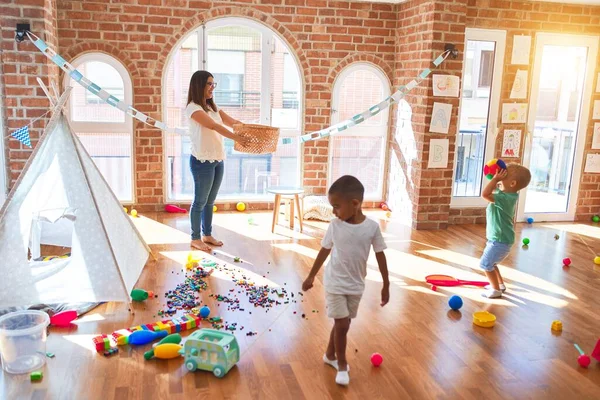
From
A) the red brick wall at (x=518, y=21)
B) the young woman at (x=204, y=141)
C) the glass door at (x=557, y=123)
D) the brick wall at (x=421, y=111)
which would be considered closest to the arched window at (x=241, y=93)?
the brick wall at (x=421, y=111)

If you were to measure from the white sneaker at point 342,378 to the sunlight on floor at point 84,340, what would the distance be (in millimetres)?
1260

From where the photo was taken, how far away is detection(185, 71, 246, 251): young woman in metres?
4.16

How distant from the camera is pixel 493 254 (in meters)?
3.70

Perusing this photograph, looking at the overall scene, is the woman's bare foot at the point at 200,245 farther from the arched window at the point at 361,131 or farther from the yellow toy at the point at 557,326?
the yellow toy at the point at 557,326

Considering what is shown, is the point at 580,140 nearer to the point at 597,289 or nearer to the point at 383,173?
the point at 383,173

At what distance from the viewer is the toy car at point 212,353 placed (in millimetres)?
2639

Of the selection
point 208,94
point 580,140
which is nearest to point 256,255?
point 208,94

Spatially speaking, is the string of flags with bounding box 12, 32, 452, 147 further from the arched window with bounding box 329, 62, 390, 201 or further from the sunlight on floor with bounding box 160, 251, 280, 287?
the sunlight on floor with bounding box 160, 251, 280, 287

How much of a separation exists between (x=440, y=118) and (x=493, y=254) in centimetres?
209

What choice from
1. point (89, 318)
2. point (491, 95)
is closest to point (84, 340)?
point (89, 318)

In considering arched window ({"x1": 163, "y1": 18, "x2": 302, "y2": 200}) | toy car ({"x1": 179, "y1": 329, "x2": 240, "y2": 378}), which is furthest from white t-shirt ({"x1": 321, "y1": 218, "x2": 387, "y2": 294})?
arched window ({"x1": 163, "y1": 18, "x2": 302, "y2": 200})

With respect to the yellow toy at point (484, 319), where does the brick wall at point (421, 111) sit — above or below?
above

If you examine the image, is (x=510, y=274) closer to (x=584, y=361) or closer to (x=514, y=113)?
(x=584, y=361)

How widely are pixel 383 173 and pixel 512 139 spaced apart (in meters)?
1.46
